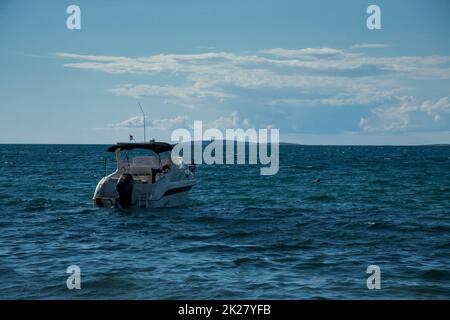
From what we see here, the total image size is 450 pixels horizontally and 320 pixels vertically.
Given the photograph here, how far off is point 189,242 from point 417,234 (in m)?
8.55

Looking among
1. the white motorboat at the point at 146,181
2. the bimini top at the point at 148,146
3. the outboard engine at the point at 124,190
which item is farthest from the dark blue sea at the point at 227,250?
the bimini top at the point at 148,146

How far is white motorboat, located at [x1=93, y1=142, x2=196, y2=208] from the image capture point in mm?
25578

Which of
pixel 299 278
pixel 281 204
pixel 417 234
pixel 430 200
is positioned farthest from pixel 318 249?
pixel 430 200

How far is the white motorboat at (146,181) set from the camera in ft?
83.9

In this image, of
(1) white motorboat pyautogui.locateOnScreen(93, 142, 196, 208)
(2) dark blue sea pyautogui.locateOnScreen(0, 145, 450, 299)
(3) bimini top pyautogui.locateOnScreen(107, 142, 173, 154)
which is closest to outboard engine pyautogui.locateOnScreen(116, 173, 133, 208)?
(1) white motorboat pyautogui.locateOnScreen(93, 142, 196, 208)

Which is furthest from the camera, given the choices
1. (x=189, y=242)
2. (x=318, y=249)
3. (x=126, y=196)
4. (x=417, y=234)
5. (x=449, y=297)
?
(x=126, y=196)

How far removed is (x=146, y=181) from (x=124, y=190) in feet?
7.65

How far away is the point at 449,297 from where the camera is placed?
12539 mm

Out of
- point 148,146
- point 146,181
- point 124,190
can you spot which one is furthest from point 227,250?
point 148,146

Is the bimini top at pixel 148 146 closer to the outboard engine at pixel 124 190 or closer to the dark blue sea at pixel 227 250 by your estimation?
the outboard engine at pixel 124 190

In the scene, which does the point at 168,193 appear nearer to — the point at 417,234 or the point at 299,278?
the point at 417,234

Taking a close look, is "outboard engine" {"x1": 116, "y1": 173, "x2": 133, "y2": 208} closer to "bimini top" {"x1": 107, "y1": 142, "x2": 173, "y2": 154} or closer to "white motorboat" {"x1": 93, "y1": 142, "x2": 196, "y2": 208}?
"white motorboat" {"x1": 93, "y1": 142, "x2": 196, "y2": 208}
